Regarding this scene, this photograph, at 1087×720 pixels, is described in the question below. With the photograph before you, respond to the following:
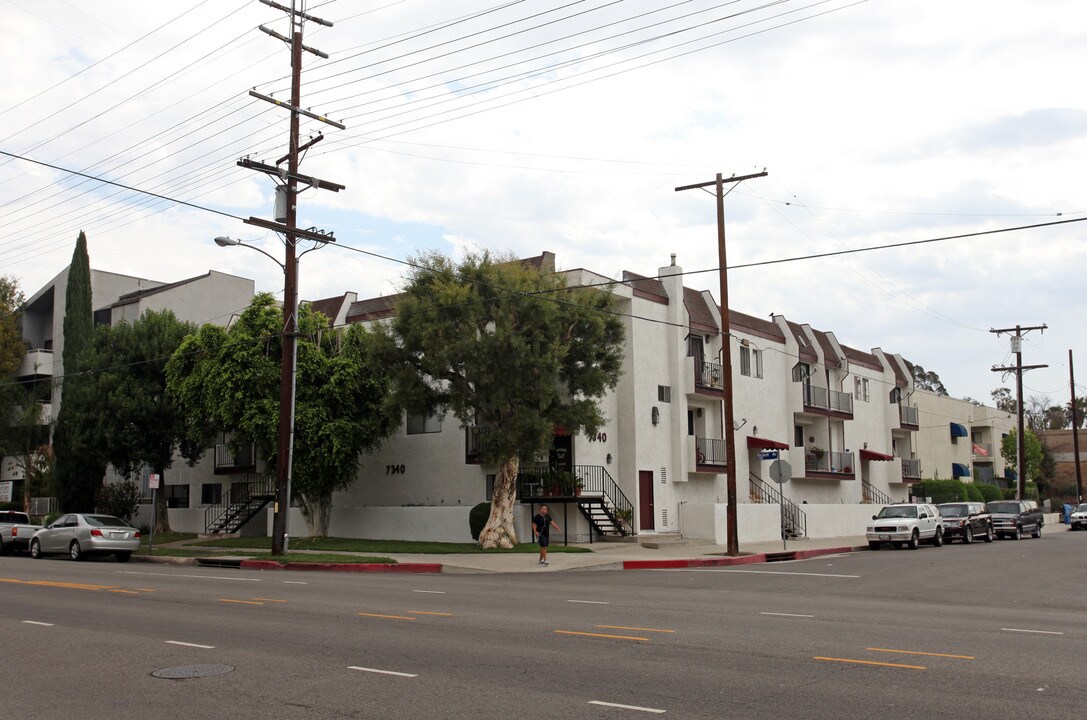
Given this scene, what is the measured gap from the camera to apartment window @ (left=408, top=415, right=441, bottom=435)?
119ft

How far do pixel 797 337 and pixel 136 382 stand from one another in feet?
97.1

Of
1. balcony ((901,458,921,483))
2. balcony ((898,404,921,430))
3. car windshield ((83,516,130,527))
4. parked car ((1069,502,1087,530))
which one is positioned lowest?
parked car ((1069,502,1087,530))

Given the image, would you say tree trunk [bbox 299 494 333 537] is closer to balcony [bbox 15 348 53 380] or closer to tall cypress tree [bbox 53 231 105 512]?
tall cypress tree [bbox 53 231 105 512]

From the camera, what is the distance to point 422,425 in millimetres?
36750

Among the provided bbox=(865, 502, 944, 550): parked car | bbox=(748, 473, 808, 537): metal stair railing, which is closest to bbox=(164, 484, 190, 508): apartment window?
bbox=(748, 473, 808, 537): metal stair railing

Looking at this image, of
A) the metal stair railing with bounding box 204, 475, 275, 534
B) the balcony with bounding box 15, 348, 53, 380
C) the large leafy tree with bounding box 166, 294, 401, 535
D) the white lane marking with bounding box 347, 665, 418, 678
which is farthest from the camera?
the balcony with bounding box 15, 348, 53, 380

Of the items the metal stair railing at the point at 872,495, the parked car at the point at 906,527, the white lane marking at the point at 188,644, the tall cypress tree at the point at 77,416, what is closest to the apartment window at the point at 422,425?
the tall cypress tree at the point at 77,416

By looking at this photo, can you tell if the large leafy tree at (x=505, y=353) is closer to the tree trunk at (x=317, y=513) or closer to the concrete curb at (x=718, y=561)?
the concrete curb at (x=718, y=561)

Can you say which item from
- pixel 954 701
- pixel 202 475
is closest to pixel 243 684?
pixel 954 701

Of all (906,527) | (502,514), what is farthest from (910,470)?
(502,514)

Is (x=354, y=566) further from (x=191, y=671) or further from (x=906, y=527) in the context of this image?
(x=906, y=527)

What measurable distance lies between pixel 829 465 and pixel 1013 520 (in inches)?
321

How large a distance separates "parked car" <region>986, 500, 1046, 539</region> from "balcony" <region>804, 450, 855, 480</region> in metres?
6.77

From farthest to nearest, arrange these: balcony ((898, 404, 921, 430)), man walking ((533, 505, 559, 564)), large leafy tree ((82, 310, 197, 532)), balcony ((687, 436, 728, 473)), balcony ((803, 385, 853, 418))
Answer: balcony ((898, 404, 921, 430)) → balcony ((803, 385, 853, 418)) → large leafy tree ((82, 310, 197, 532)) → balcony ((687, 436, 728, 473)) → man walking ((533, 505, 559, 564))
